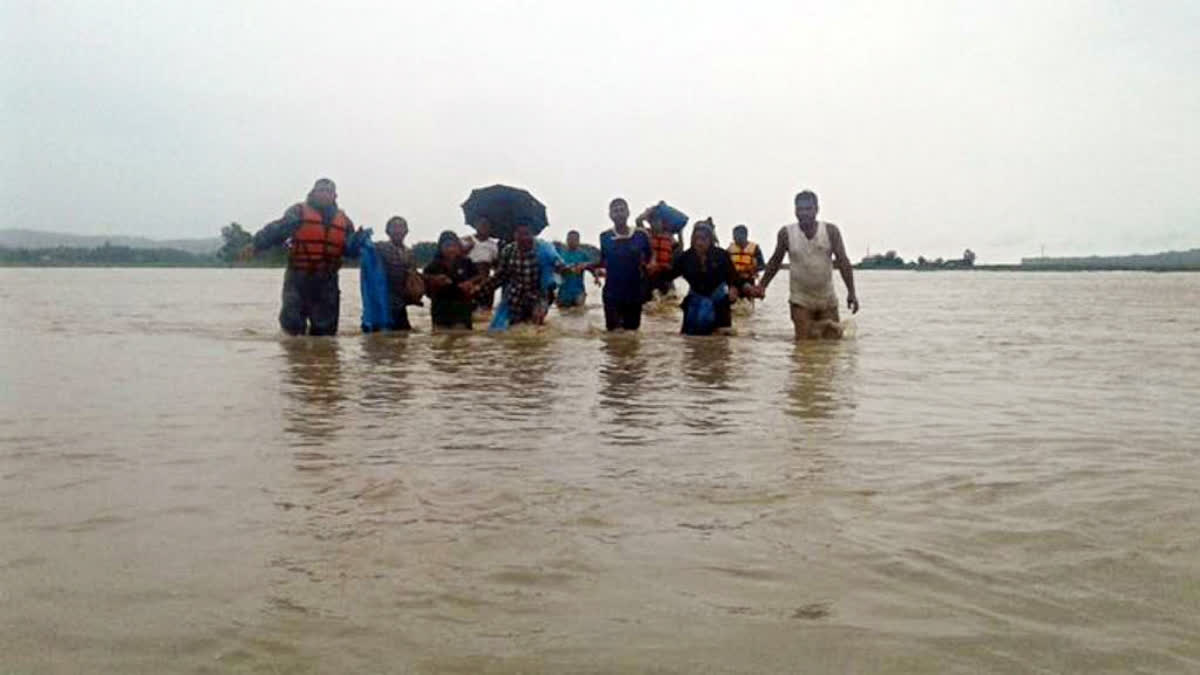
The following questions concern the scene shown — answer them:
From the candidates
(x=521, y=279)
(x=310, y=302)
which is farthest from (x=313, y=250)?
(x=521, y=279)

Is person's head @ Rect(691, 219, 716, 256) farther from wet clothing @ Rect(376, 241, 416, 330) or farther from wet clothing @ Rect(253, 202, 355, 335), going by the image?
wet clothing @ Rect(253, 202, 355, 335)

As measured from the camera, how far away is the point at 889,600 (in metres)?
2.64

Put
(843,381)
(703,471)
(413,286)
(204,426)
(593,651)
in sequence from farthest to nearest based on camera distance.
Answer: (413,286)
(843,381)
(204,426)
(703,471)
(593,651)

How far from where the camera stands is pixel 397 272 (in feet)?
40.2

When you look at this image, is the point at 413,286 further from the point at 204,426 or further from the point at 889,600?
the point at 889,600

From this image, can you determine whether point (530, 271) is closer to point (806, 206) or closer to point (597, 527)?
point (806, 206)

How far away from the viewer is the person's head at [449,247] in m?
12.2

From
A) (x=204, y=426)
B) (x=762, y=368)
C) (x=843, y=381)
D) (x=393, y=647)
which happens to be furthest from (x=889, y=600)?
(x=762, y=368)

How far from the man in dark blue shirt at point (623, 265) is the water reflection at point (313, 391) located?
3054mm

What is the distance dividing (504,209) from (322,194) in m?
3.29

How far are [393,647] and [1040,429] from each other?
398 cm

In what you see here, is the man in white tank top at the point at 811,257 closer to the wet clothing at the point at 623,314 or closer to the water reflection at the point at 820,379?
the water reflection at the point at 820,379

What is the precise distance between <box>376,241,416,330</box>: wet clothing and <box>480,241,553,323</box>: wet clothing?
0.91 meters

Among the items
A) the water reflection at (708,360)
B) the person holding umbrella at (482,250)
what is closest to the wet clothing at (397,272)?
the person holding umbrella at (482,250)
